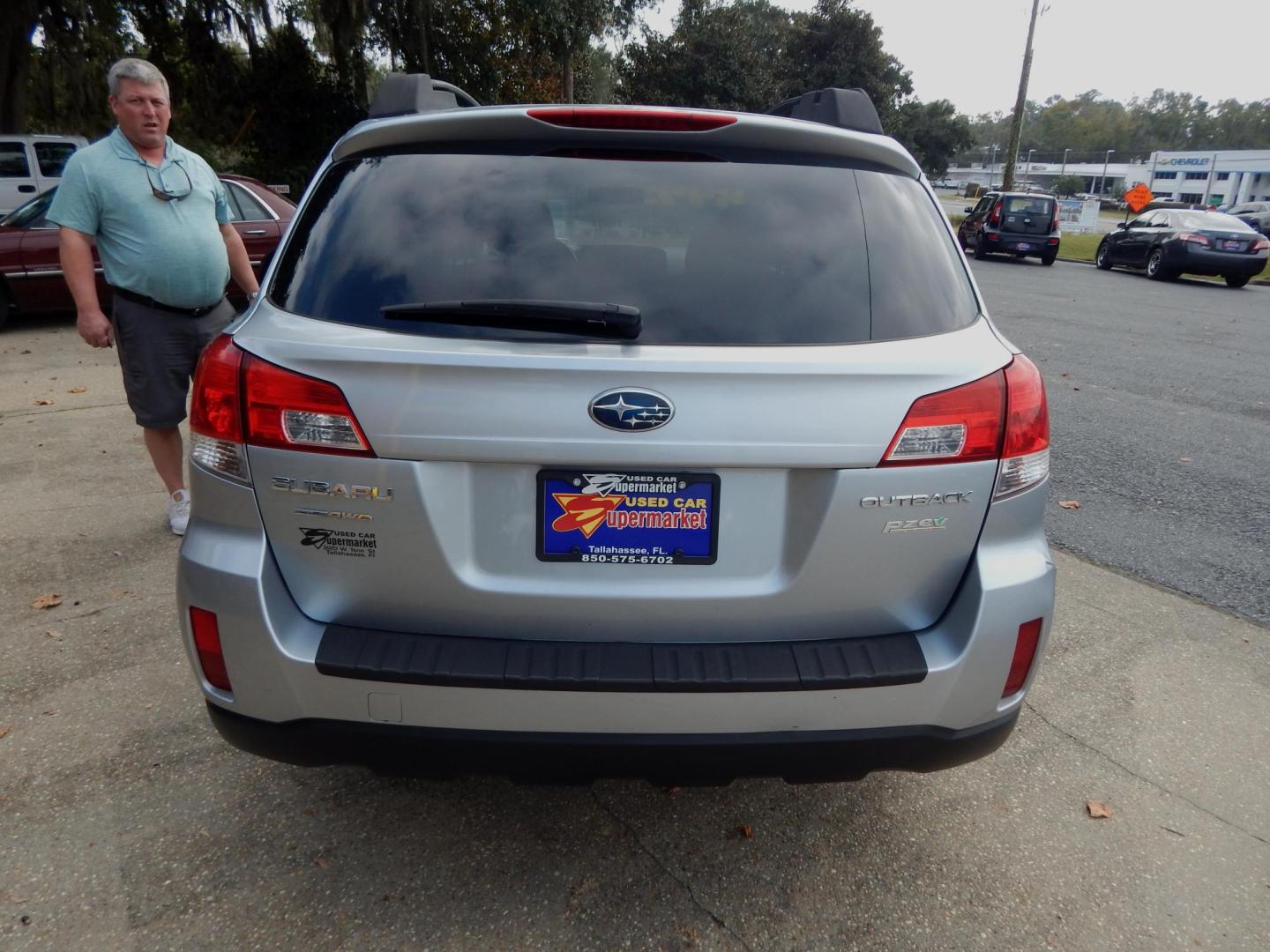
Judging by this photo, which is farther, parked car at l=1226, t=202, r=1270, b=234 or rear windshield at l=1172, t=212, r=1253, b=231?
parked car at l=1226, t=202, r=1270, b=234

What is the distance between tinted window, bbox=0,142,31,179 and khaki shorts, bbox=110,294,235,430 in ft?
39.7

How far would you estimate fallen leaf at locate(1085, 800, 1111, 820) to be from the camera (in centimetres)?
256

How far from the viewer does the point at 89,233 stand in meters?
3.80

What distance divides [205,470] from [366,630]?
0.50 m

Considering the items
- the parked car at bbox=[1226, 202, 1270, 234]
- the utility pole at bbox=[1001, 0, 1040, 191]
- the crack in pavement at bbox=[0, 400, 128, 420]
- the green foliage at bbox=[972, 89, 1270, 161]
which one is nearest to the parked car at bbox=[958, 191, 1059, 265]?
the utility pole at bbox=[1001, 0, 1040, 191]

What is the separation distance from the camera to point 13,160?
13359 millimetres

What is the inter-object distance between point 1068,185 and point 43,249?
10681 cm

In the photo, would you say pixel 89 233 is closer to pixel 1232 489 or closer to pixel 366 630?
pixel 366 630

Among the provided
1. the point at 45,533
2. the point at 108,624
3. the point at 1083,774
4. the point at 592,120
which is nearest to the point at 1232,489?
the point at 1083,774

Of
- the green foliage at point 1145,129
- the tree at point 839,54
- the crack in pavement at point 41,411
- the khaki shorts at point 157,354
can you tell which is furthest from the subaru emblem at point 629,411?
the green foliage at point 1145,129

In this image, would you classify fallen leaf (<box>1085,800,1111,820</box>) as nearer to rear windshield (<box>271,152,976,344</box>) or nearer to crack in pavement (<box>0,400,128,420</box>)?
rear windshield (<box>271,152,976,344</box>)

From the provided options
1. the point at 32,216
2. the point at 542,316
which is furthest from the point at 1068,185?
the point at 542,316

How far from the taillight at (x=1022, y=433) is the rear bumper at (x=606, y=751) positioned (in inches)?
22.0

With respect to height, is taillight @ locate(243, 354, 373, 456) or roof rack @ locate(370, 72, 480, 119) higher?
roof rack @ locate(370, 72, 480, 119)
